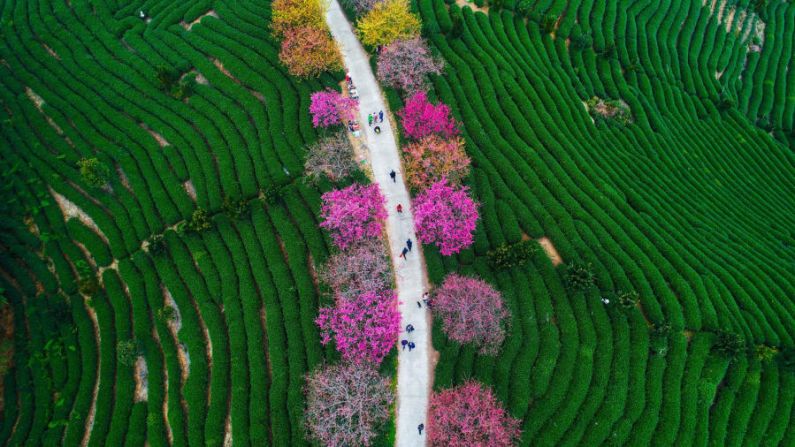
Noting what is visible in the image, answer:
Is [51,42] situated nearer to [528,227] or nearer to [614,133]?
[528,227]

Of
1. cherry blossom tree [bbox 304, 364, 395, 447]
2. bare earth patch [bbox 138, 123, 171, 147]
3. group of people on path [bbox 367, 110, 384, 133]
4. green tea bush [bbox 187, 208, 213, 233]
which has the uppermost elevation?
bare earth patch [bbox 138, 123, 171, 147]

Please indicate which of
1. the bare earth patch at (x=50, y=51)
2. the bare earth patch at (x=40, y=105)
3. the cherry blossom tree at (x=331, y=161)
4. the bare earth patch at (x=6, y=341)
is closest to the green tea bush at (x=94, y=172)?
the bare earth patch at (x=40, y=105)

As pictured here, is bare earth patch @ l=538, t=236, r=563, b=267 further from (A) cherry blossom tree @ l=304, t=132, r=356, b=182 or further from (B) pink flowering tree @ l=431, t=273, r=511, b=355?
(A) cherry blossom tree @ l=304, t=132, r=356, b=182

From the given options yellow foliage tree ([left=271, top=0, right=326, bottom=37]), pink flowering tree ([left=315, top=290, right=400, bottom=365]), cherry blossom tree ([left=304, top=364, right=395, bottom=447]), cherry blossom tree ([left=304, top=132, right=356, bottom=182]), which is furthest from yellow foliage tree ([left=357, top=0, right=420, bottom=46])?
cherry blossom tree ([left=304, top=364, right=395, bottom=447])

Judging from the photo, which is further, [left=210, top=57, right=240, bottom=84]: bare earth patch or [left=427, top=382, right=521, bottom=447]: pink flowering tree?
[left=210, top=57, right=240, bottom=84]: bare earth patch

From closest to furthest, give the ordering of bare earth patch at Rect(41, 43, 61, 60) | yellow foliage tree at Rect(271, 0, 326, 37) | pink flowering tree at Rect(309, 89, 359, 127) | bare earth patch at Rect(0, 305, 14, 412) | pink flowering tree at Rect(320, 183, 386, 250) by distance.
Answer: pink flowering tree at Rect(320, 183, 386, 250), bare earth patch at Rect(0, 305, 14, 412), pink flowering tree at Rect(309, 89, 359, 127), yellow foliage tree at Rect(271, 0, 326, 37), bare earth patch at Rect(41, 43, 61, 60)

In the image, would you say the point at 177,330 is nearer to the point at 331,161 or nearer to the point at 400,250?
the point at 331,161
